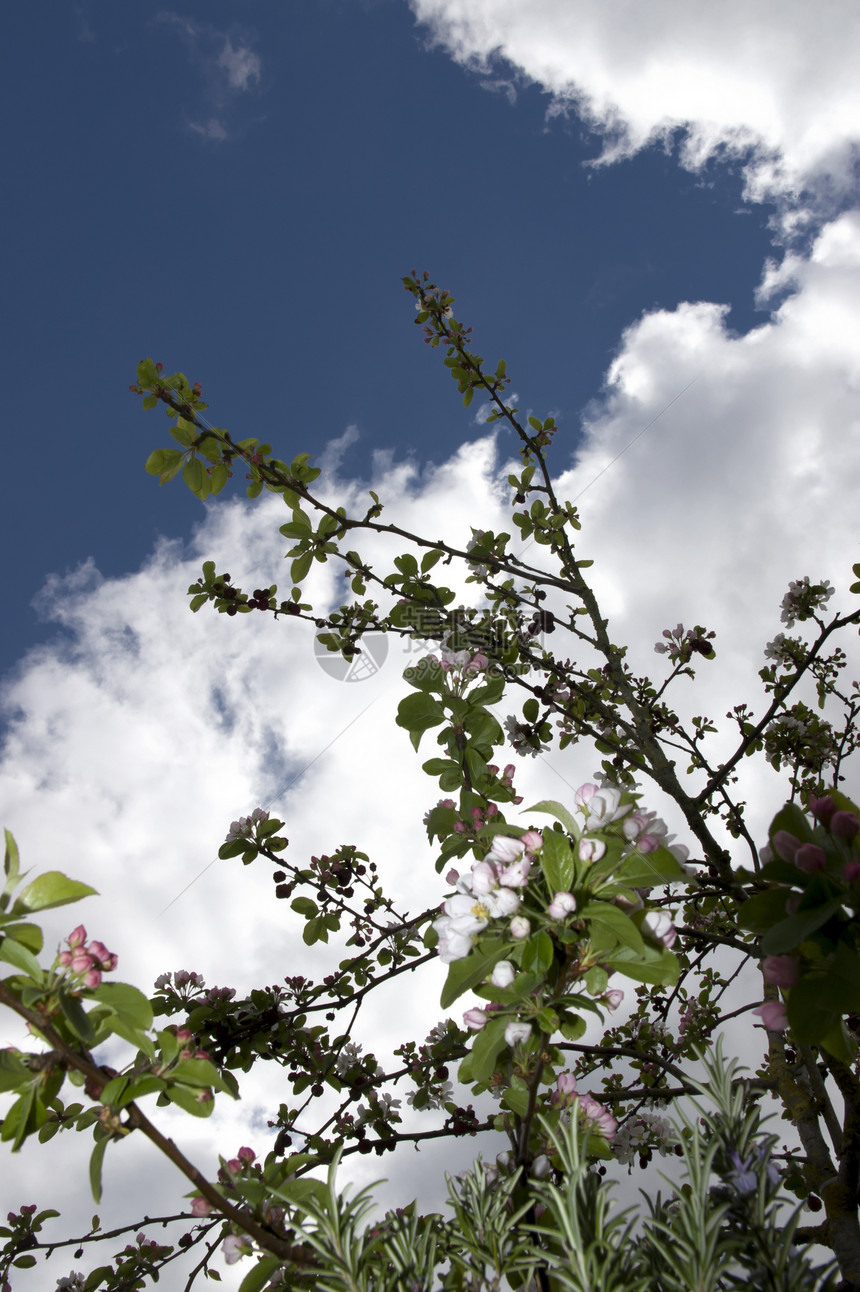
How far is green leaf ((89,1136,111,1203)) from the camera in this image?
0.95 metres

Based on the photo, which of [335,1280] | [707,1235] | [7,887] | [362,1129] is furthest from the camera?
[362,1129]

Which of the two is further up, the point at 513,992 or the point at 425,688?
the point at 425,688

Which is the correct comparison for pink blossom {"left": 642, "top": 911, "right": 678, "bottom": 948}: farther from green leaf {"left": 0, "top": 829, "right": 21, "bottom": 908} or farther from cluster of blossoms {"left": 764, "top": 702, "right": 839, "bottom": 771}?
cluster of blossoms {"left": 764, "top": 702, "right": 839, "bottom": 771}

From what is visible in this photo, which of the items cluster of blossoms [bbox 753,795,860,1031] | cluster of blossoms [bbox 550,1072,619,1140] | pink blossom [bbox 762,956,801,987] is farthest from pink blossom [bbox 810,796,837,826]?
cluster of blossoms [bbox 550,1072,619,1140]

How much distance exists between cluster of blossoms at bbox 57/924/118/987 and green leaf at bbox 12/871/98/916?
0.26 feet

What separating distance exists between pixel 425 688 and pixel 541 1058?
1.15 m

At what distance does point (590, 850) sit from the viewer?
120 centimetres

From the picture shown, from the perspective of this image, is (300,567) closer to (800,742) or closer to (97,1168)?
(97,1168)

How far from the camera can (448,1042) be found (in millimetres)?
3070

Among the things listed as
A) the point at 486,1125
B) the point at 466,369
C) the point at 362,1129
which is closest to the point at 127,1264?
the point at 362,1129

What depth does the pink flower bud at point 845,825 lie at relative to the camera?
971mm

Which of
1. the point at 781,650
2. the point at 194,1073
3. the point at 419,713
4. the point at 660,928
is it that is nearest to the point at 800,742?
the point at 781,650

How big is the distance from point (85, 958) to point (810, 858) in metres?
1.08

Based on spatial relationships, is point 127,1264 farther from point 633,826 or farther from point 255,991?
point 633,826
